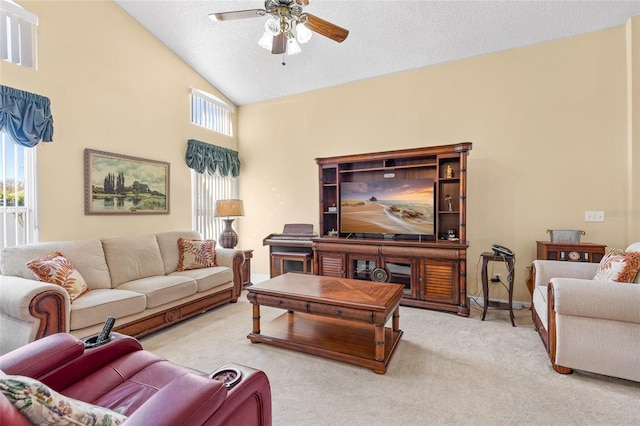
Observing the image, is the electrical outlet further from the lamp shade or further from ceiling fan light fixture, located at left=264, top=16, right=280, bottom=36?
the lamp shade

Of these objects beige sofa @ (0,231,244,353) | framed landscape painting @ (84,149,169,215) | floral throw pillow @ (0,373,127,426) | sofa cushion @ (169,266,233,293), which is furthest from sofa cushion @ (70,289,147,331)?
floral throw pillow @ (0,373,127,426)

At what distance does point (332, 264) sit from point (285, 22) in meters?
2.99

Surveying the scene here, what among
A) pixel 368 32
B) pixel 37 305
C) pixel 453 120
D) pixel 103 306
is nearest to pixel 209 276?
pixel 103 306

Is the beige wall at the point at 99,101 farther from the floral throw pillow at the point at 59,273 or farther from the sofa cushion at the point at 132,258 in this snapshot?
the floral throw pillow at the point at 59,273

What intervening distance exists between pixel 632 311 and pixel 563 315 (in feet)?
1.20

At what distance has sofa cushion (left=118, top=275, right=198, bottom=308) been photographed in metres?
2.95

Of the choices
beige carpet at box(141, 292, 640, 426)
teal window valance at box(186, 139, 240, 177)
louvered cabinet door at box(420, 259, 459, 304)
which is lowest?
beige carpet at box(141, 292, 640, 426)

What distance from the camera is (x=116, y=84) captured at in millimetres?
3682

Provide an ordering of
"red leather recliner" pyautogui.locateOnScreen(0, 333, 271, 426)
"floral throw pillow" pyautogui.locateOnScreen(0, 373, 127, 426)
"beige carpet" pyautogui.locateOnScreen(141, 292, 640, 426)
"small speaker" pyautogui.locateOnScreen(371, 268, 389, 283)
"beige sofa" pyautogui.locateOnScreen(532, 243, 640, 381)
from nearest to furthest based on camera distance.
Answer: "floral throw pillow" pyautogui.locateOnScreen(0, 373, 127, 426)
"red leather recliner" pyautogui.locateOnScreen(0, 333, 271, 426)
"beige carpet" pyautogui.locateOnScreen(141, 292, 640, 426)
"beige sofa" pyautogui.locateOnScreen(532, 243, 640, 381)
"small speaker" pyautogui.locateOnScreen(371, 268, 389, 283)

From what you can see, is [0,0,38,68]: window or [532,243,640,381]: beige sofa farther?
Answer: [0,0,38,68]: window

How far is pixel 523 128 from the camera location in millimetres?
3717

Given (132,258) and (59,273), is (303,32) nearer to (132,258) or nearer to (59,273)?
(59,273)

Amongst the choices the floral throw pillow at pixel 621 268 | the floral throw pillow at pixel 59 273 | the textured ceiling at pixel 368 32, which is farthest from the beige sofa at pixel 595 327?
the floral throw pillow at pixel 59 273

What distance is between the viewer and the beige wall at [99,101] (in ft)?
10.1
